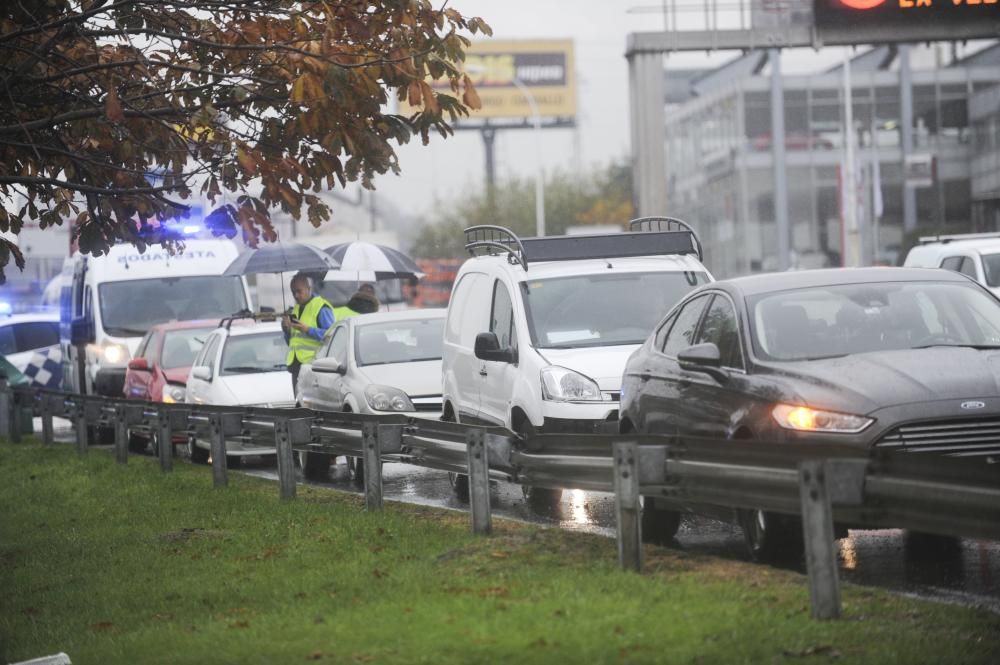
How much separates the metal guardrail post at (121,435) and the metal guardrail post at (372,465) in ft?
24.6

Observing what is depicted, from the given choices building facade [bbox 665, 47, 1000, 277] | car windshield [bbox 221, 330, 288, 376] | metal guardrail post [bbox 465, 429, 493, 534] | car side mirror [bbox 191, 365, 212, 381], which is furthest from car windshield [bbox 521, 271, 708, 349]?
building facade [bbox 665, 47, 1000, 277]

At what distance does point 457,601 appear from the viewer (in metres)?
8.02

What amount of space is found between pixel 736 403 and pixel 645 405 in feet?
4.80

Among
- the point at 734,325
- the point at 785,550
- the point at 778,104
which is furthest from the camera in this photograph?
the point at 778,104

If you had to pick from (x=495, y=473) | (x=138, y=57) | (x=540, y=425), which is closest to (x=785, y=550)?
(x=495, y=473)

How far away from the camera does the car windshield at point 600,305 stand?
44.7ft

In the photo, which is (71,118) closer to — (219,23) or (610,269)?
(219,23)

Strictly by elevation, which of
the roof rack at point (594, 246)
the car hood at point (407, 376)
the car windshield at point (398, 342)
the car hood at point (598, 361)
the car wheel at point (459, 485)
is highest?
the roof rack at point (594, 246)

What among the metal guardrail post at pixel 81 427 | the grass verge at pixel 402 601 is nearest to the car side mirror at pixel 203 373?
the metal guardrail post at pixel 81 427

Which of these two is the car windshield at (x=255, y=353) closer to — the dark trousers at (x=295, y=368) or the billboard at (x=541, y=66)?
the dark trousers at (x=295, y=368)

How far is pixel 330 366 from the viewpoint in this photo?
56.6 feet

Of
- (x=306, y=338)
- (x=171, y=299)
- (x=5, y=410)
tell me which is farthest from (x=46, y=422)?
(x=306, y=338)

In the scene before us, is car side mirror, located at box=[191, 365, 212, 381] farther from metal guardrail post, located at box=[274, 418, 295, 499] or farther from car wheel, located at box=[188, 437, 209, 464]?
metal guardrail post, located at box=[274, 418, 295, 499]

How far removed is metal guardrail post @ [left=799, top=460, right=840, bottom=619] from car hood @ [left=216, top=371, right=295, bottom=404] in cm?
1362
